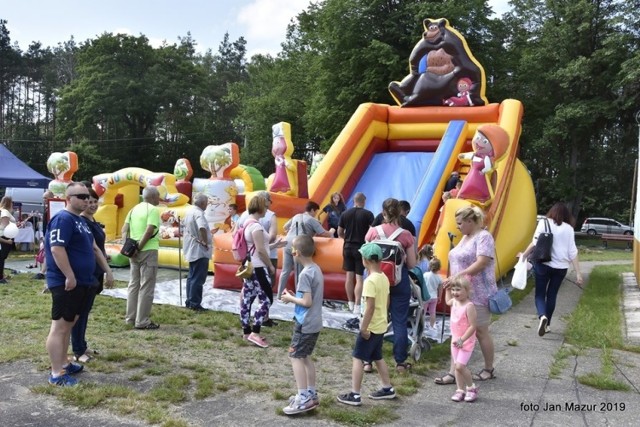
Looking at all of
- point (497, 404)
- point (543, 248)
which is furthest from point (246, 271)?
point (543, 248)

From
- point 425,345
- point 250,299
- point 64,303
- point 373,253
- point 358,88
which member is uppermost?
point 358,88

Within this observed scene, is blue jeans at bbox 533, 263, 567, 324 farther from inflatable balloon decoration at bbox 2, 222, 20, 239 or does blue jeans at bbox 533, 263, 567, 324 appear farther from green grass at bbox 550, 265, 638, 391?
inflatable balloon decoration at bbox 2, 222, 20, 239

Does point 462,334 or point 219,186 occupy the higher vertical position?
point 219,186

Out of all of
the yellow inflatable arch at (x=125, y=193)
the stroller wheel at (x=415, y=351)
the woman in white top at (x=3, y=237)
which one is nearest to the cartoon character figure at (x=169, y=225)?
the yellow inflatable arch at (x=125, y=193)

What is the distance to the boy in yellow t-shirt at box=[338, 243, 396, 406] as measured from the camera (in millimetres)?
3768

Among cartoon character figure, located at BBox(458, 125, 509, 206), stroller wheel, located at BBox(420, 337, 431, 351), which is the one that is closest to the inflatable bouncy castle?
cartoon character figure, located at BBox(458, 125, 509, 206)

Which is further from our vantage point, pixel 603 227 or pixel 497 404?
pixel 603 227

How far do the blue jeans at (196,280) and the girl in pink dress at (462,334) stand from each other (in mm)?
3515

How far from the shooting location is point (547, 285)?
237 inches

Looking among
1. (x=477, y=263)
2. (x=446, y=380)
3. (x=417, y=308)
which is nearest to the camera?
(x=477, y=263)

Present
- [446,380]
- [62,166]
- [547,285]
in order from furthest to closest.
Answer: [62,166], [547,285], [446,380]

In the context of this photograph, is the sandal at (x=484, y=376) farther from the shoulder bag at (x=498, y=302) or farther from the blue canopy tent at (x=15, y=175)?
the blue canopy tent at (x=15, y=175)

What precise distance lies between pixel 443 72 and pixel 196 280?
687 cm

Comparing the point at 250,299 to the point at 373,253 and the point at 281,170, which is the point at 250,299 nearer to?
the point at 373,253
